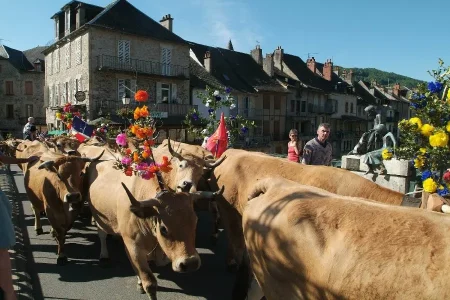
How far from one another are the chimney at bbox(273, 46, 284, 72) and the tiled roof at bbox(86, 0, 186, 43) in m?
15.0

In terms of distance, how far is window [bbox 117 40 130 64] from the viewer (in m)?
24.5

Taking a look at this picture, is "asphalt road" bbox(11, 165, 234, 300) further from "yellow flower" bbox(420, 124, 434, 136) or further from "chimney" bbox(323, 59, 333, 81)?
"chimney" bbox(323, 59, 333, 81)

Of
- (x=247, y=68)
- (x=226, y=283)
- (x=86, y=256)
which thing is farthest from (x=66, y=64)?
(x=226, y=283)

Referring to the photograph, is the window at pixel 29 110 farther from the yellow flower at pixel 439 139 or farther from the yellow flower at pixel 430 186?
the yellow flower at pixel 439 139

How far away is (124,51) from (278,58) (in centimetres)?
1981

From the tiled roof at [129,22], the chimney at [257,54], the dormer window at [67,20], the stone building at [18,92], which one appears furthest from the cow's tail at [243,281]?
the stone building at [18,92]

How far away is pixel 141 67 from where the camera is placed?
25438 millimetres

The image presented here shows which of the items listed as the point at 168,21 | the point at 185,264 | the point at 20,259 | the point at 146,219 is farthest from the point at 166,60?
the point at 185,264

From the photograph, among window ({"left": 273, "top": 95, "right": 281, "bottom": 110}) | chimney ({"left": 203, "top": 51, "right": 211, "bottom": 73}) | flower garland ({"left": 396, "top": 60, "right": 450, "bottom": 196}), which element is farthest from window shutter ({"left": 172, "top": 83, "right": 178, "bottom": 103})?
flower garland ({"left": 396, "top": 60, "right": 450, "bottom": 196})

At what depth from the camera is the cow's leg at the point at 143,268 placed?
405 cm

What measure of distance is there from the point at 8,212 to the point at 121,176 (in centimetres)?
249

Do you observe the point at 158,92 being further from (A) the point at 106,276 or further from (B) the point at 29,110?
(A) the point at 106,276

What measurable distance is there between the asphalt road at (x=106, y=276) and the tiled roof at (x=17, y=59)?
39.9 m

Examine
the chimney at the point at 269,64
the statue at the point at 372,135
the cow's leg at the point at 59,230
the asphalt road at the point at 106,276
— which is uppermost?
the chimney at the point at 269,64
